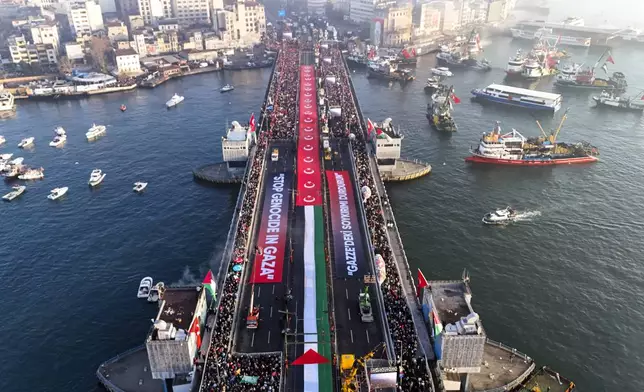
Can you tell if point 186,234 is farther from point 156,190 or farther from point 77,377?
point 77,377

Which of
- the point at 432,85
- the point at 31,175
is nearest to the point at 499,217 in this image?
the point at 432,85

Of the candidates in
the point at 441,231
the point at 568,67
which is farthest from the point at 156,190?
the point at 568,67

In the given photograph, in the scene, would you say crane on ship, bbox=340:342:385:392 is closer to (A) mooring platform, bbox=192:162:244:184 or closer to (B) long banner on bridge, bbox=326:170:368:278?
(B) long banner on bridge, bbox=326:170:368:278

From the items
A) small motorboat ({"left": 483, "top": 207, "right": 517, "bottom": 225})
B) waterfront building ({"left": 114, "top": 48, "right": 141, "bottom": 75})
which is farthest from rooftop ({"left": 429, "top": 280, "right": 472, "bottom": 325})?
waterfront building ({"left": 114, "top": 48, "right": 141, "bottom": 75})

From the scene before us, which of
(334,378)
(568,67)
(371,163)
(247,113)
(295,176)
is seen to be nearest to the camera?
(334,378)

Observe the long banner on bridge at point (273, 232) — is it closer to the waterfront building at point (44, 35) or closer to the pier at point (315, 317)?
the pier at point (315, 317)

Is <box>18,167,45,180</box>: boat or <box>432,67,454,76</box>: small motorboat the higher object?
<box>432,67,454,76</box>: small motorboat
